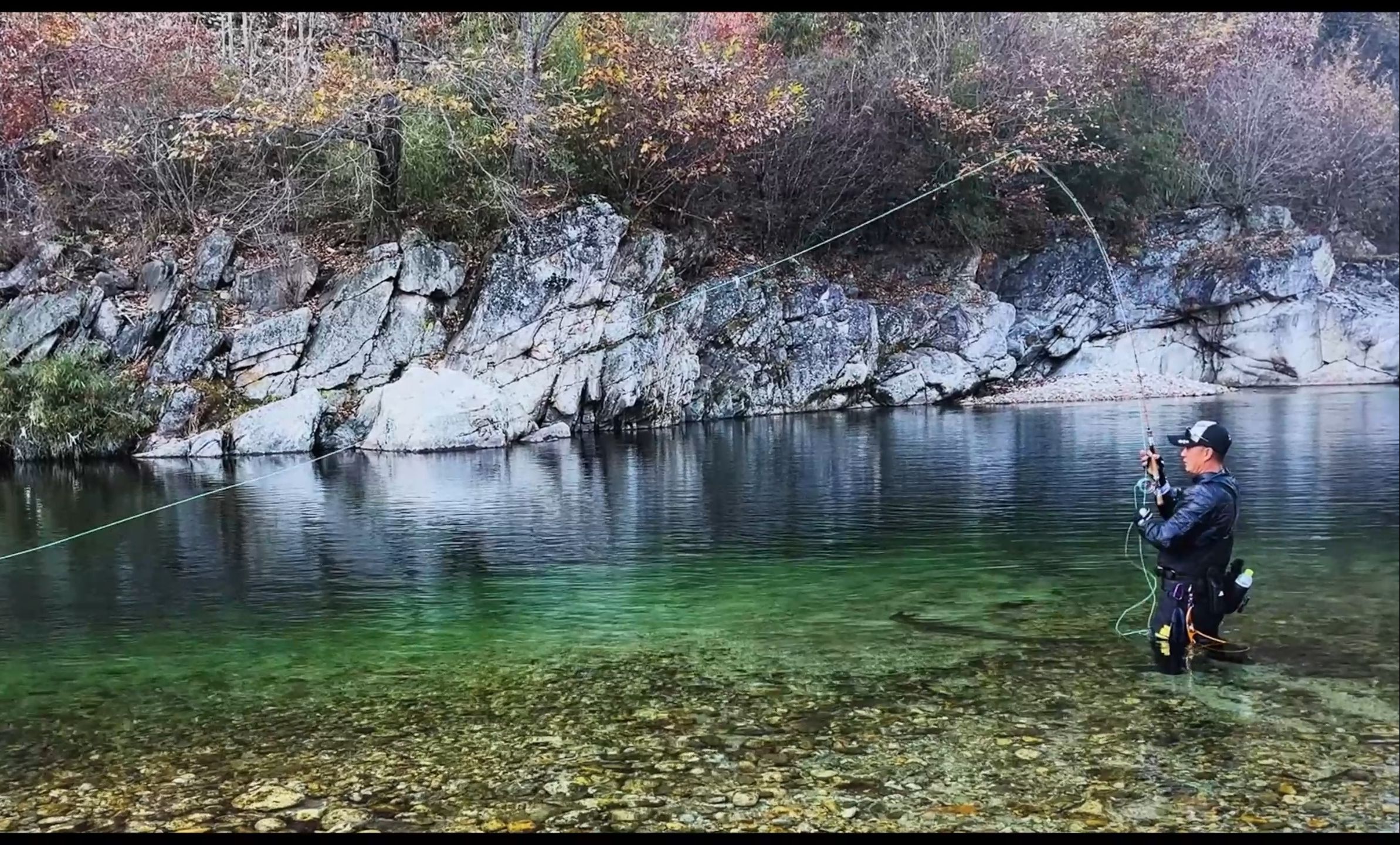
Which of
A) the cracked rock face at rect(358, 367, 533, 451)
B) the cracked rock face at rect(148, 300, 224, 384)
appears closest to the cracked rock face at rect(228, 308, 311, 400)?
the cracked rock face at rect(148, 300, 224, 384)

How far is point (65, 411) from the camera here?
21859 millimetres

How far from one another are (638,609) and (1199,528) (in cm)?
447

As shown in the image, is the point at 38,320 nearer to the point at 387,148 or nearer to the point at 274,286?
the point at 274,286

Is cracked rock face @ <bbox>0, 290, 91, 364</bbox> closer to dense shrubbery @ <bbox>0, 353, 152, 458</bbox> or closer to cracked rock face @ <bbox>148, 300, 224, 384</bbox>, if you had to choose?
dense shrubbery @ <bbox>0, 353, 152, 458</bbox>

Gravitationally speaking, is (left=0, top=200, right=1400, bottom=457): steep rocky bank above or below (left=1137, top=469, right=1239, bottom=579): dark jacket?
above

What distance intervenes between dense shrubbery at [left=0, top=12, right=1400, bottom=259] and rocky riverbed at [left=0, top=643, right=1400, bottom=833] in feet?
64.1

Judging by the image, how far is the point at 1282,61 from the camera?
36.4 metres

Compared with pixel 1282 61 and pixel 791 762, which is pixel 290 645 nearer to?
pixel 791 762

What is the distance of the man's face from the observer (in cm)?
682

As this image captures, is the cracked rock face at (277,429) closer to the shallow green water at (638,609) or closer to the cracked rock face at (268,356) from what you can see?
the cracked rock face at (268,356)

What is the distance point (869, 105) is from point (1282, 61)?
49.7 ft

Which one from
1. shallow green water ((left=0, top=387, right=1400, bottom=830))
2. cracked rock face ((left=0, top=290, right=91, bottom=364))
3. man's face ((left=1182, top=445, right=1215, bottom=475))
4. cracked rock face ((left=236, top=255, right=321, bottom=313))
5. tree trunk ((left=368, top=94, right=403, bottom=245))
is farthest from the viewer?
tree trunk ((left=368, top=94, right=403, bottom=245))
